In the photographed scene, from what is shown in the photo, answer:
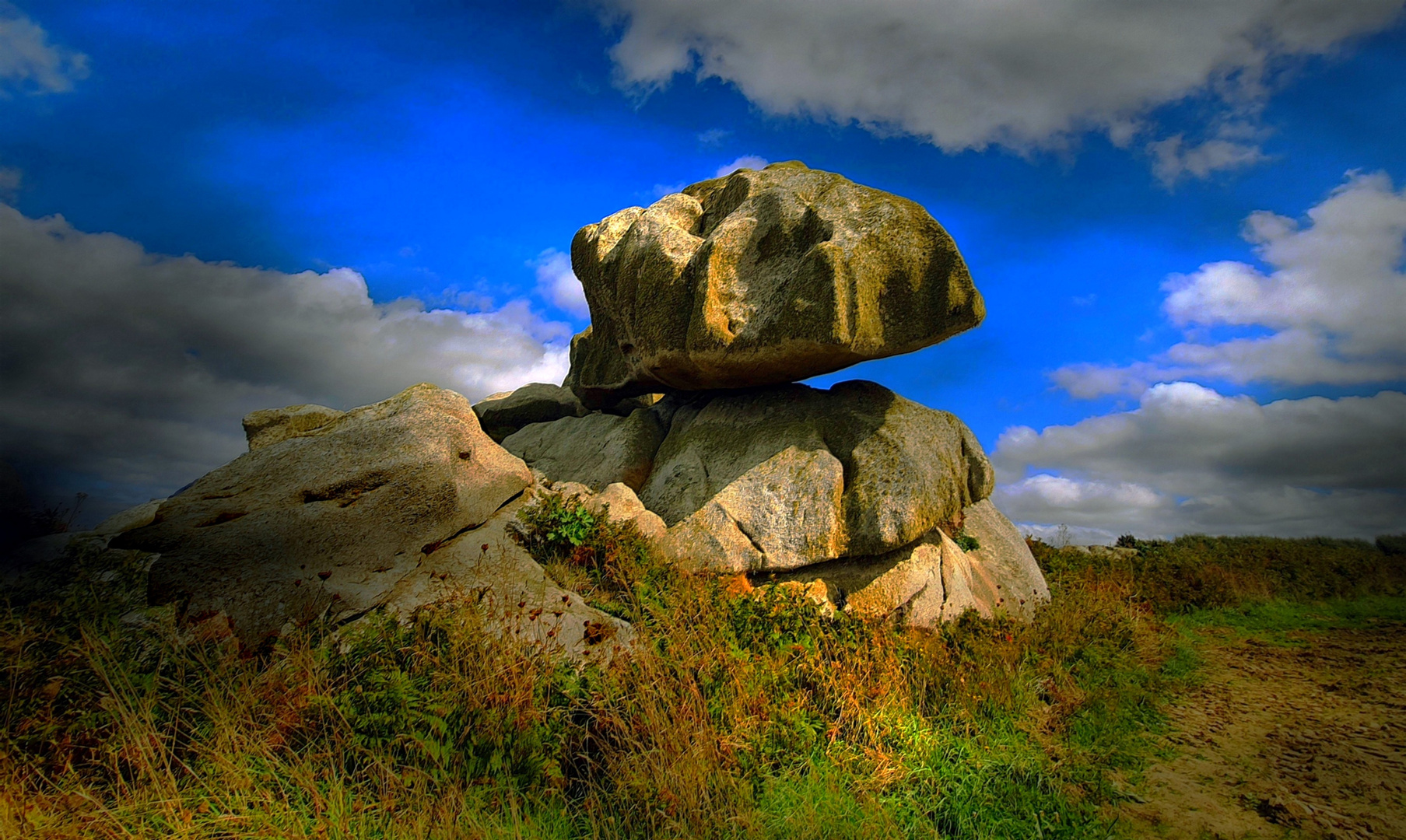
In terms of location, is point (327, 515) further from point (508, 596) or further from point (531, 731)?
point (531, 731)

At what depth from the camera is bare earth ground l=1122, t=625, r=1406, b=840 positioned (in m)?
6.53

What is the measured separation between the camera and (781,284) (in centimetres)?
1181

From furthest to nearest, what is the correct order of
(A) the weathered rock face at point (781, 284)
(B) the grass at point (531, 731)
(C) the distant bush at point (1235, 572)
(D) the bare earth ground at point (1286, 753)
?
(C) the distant bush at point (1235, 572) < (A) the weathered rock face at point (781, 284) < (D) the bare earth ground at point (1286, 753) < (B) the grass at point (531, 731)

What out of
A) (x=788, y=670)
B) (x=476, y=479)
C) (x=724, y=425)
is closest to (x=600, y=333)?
(x=724, y=425)

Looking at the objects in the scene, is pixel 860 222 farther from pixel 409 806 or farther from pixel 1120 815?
pixel 409 806

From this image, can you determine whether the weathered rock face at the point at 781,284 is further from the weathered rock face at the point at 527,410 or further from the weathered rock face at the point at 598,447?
the weathered rock face at the point at 527,410

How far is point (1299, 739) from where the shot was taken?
832cm

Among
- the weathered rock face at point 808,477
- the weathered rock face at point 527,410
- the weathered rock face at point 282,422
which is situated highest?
the weathered rock face at point 527,410

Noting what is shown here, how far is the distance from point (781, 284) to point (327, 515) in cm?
766

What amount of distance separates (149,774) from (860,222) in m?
11.2

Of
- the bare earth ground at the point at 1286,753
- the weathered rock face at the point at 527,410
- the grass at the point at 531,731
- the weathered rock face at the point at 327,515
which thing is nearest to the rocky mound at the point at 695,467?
the weathered rock face at the point at 327,515

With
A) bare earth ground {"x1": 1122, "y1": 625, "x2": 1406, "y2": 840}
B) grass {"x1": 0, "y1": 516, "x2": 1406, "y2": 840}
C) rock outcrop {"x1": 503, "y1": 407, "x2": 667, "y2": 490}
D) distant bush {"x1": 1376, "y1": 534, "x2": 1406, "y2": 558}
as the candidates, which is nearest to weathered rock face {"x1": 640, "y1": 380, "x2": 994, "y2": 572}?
rock outcrop {"x1": 503, "y1": 407, "x2": 667, "y2": 490}

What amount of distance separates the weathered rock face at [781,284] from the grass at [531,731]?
15.3ft

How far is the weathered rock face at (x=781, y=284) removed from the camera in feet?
36.9
